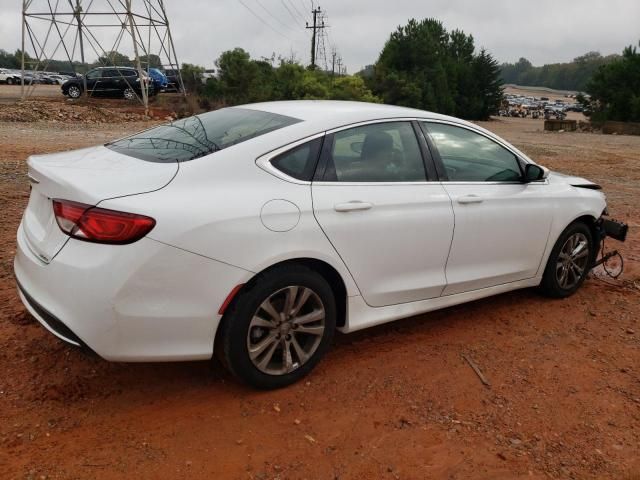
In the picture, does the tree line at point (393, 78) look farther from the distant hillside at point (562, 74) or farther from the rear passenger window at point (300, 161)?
the distant hillside at point (562, 74)

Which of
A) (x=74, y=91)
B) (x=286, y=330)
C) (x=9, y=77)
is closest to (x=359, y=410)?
(x=286, y=330)

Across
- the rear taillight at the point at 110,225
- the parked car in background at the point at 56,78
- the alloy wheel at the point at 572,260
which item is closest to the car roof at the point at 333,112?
the rear taillight at the point at 110,225

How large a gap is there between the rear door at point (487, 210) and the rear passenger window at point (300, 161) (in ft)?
3.28

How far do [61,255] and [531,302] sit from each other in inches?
146

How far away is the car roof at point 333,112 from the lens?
3.37 meters

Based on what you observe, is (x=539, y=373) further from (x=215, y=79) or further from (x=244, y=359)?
(x=215, y=79)

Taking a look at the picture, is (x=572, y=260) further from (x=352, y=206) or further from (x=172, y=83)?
(x=172, y=83)

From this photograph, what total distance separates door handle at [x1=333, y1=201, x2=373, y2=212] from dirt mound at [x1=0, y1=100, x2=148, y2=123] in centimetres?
1849

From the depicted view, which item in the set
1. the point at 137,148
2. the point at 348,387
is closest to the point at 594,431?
A: the point at 348,387

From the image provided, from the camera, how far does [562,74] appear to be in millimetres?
174250

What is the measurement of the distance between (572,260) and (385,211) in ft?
7.54

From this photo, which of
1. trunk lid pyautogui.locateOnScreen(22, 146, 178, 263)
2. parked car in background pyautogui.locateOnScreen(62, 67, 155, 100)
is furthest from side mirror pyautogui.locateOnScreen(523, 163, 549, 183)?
parked car in background pyautogui.locateOnScreen(62, 67, 155, 100)

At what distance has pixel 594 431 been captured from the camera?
9.87 ft

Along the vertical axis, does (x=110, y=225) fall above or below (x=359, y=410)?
above
